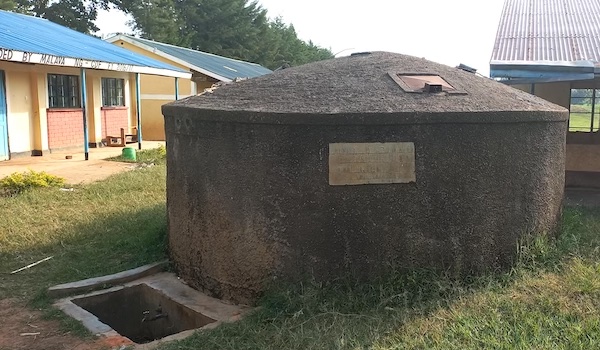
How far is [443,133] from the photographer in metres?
4.45

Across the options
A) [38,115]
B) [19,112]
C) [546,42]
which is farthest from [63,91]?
[546,42]

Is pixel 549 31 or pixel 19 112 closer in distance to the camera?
pixel 549 31

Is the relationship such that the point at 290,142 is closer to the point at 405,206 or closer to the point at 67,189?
the point at 405,206

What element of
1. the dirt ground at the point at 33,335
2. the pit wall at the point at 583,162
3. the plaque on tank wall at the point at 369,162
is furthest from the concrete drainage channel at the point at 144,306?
the pit wall at the point at 583,162

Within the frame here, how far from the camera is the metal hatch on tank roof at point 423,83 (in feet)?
15.9

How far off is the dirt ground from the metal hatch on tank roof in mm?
3214

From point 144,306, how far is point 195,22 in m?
35.6

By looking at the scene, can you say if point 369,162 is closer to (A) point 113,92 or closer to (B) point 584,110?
(B) point 584,110

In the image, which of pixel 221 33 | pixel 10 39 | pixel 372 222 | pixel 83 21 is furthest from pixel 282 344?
pixel 221 33

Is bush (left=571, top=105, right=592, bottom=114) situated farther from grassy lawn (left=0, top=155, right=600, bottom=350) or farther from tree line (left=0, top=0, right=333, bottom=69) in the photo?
tree line (left=0, top=0, right=333, bottom=69)

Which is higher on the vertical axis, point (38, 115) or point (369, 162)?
point (38, 115)

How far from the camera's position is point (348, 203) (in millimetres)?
4387

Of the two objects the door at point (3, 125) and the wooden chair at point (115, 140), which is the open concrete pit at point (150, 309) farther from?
the wooden chair at point (115, 140)

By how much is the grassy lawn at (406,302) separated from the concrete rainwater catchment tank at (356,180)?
0.61 ft
